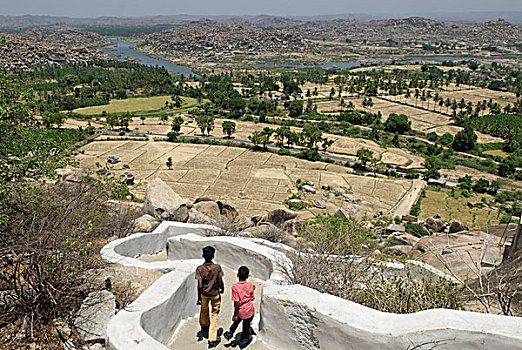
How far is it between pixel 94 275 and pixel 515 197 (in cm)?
4379

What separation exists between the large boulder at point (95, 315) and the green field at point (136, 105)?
239ft

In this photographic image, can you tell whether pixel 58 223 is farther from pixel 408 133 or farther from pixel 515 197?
pixel 408 133

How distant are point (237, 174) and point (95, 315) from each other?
37225 millimetres

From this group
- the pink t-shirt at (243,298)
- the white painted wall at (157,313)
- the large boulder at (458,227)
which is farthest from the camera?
the large boulder at (458,227)

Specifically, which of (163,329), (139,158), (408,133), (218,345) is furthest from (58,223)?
(408,133)

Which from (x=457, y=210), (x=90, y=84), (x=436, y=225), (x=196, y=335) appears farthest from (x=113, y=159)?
(x=90, y=84)

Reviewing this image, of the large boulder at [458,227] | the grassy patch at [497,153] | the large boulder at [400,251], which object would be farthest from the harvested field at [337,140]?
the large boulder at [400,251]

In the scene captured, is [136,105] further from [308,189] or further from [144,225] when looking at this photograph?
[144,225]

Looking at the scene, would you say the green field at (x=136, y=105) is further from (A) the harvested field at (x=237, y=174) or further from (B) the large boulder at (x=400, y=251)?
(B) the large boulder at (x=400, y=251)

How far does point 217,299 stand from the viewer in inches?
243

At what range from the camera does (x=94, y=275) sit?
7.50 meters

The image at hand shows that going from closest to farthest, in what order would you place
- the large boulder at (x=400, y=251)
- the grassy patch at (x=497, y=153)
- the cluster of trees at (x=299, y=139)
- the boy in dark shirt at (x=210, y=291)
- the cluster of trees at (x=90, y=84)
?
the boy in dark shirt at (x=210, y=291)
the large boulder at (x=400, y=251)
the cluster of trees at (x=299, y=139)
the grassy patch at (x=497, y=153)
the cluster of trees at (x=90, y=84)

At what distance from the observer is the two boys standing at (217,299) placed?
598 centimetres

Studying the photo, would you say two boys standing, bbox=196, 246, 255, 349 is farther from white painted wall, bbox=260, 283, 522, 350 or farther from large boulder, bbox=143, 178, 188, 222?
large boulder, bbox=143, 178, 188, 222
